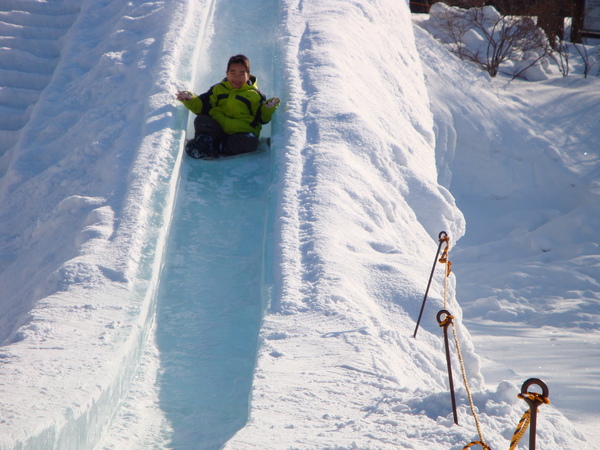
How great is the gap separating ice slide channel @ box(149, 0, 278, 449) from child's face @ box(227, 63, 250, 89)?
1.73 feet

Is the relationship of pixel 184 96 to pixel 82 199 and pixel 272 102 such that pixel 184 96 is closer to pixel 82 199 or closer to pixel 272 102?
pixel 272 102

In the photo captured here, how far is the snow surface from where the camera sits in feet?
7.55

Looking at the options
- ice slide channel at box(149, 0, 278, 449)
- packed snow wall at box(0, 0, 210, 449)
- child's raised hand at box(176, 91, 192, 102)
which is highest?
child's raised hand at box(176, 91, 192, 102)

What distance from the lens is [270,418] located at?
217 centimetres

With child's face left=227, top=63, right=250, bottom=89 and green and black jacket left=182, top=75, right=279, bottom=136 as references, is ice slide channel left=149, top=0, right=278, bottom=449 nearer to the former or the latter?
green and black jacket left=182, top=75, right=279, bottom=136

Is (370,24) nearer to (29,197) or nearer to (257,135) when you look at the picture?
(257,135)

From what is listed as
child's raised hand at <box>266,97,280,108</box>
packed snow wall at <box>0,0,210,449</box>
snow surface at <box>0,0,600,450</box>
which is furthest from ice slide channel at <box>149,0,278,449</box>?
child's raised hand at <box>266,97,280,108</box>

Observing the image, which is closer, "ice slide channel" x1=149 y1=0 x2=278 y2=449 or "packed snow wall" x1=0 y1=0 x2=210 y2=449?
"packed snow wall" x1=0 y1=0 x2=210 y2=449

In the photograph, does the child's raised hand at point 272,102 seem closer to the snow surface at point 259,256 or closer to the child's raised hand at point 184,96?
the snow surface at point 259,256

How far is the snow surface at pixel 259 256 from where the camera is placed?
7.55 feet

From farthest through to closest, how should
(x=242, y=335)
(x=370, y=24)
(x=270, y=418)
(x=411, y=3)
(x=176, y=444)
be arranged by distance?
1. (x=411, y=3)
2. (x=370, y=24)
3. (x=242, y=335)
4. (x=176, y=444)
5. (x=270, y=418)

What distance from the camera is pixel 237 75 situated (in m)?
4.45

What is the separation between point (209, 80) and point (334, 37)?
1.21 metres

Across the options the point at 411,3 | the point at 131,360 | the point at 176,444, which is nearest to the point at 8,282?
the point at 131,360
